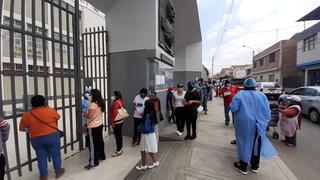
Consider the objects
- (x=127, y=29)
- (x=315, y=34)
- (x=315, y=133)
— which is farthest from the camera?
(x=315, y=34)

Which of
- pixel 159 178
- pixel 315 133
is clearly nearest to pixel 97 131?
pixel 159 178

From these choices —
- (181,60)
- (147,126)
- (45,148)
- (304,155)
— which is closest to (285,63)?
(181,60)

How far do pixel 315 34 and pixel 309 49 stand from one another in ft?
7.01

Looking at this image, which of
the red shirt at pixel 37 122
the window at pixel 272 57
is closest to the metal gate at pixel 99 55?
the red shirt at pixel 37 122

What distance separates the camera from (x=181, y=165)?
4.17m

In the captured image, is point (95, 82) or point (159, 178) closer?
point (159, 178)

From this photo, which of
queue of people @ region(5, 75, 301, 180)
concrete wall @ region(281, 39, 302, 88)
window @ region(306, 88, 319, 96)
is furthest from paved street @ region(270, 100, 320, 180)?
concrete wall @ region(281, 39, 302, 88)

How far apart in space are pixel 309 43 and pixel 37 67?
29346mm

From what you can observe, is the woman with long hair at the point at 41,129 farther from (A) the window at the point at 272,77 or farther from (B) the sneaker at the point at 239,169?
(A) the window at the point at 272,77

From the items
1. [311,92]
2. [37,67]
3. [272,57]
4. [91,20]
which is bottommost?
[311,92]

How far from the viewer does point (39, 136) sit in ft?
10.7

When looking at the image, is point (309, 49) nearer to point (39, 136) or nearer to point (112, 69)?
point (112, 69)

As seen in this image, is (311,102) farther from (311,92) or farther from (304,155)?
(304,155)

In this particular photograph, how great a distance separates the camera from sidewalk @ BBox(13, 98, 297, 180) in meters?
3.72
